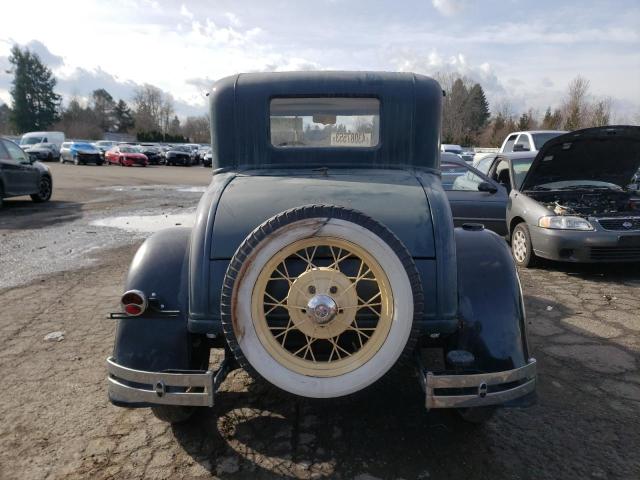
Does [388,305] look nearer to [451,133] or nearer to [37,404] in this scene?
[37,404]

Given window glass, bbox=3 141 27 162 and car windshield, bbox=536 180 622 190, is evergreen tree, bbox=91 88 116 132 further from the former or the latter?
car windshield, bbox=536 180 622 190

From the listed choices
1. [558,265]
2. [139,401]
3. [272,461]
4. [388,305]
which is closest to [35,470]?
[139,401]

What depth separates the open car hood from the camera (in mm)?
6093

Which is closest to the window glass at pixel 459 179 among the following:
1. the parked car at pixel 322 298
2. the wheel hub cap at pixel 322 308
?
the parked car at pixel 322 298

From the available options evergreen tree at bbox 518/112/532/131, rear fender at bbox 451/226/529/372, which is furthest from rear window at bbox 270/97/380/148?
evergreen tree at bbox 518/112/532/131

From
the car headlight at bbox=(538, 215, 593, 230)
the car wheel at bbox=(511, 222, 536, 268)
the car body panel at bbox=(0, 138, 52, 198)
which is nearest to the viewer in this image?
the car headlight at bbox=(538, 215, 593, 230)

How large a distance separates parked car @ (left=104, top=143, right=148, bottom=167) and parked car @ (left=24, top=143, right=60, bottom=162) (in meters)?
5.28

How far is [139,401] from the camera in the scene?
2461mm

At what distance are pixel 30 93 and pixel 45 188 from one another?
73.8 meters

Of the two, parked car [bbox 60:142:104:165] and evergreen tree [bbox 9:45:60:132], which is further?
evergreen tree [bbox 9:45:60:132]

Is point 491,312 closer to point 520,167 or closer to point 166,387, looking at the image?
point 166,387

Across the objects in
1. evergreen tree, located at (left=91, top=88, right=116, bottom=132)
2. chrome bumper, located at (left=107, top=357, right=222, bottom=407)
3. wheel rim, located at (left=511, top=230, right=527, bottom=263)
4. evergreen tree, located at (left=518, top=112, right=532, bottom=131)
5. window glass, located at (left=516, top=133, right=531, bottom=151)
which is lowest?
wheel rim, located at (left=511, top=230, right=527, bottom=263)

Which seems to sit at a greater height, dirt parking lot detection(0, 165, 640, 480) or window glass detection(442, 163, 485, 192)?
window glass detection(442, 163, 485, 192)

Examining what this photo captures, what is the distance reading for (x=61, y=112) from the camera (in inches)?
3130
